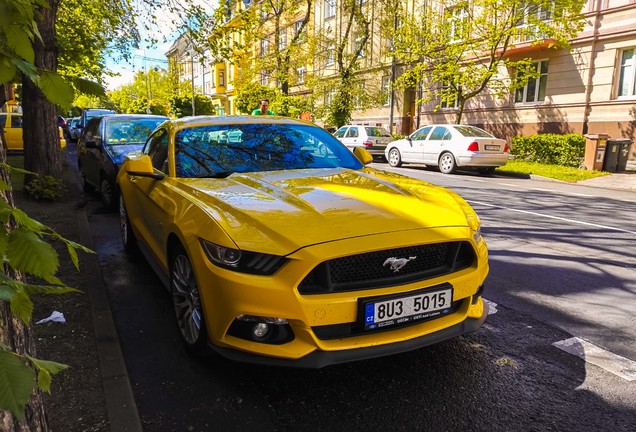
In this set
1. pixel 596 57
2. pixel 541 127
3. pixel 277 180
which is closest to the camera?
pixel 277 180

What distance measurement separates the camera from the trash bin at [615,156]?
49.8 feet

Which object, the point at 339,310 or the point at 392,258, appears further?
the point at 392,258

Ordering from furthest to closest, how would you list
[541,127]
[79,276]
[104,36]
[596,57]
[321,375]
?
[541,127]
[596,57]
[104,36]
[79,276]
[321,375]

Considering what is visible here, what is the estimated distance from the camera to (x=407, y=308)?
2.62 m

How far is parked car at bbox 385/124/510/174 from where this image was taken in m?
14.7

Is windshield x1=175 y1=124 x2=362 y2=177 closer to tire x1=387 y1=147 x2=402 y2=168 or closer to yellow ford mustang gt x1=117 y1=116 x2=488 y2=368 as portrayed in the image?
yellow ford mustang gt x1=117 y1=116 x2=488 y2=368

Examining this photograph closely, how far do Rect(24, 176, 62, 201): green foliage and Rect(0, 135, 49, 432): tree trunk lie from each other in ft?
23.6

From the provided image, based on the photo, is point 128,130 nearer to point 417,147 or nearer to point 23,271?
point 23,271

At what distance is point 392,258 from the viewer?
8.64 ft

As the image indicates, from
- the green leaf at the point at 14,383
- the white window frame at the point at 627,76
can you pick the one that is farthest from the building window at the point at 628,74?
the green leaf at the point at 14,383

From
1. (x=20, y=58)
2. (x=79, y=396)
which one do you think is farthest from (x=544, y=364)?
(x=20, y=58)

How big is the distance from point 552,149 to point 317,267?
660 inches

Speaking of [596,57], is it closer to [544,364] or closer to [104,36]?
[104,36]

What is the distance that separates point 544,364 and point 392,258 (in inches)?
55.1
